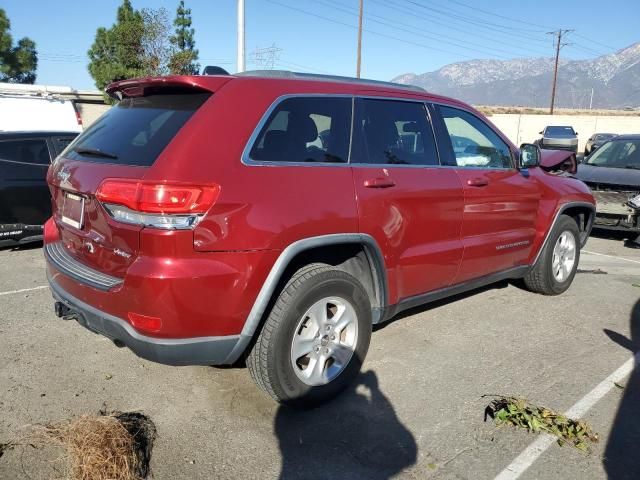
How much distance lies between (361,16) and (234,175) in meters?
33.8

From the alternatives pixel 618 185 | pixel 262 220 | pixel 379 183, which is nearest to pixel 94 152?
pixel 262 220

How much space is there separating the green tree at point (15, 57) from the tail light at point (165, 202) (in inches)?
1503

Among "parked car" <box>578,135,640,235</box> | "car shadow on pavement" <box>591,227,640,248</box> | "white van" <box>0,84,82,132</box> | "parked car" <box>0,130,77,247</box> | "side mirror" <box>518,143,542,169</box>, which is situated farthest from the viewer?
"white van" <box>0,84,82,132</box>

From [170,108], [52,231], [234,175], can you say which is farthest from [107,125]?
[234,175]

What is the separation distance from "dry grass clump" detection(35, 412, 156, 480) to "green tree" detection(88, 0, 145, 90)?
24552mm

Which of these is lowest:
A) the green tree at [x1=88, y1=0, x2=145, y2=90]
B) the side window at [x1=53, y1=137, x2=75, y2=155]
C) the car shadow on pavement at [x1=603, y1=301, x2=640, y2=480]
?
the car shadow on pavement at [x1=603, y1=301, x2=640, y2=480]

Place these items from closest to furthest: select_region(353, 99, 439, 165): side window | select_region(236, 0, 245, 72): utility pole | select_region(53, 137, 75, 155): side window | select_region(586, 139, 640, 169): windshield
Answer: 1. select_region(353, 99, 439, 165): side window
2. select_region(53, 137, 75, 155): side window
3. select_region(586, 139, 640, 169): windshield
4. select_region(236, 0, 245, 72): utility pole

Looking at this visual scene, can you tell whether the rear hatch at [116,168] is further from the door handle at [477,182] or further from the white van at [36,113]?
the white van at [36,113]

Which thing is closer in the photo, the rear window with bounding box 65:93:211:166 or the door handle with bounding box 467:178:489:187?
the rear window with bounding box 65:93:211:166

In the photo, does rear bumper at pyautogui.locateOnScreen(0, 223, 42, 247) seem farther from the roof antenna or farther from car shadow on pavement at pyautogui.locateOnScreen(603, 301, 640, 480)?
car shadow on pavement at pyautogui.locateOnScreen(603, 301, 640, 480)

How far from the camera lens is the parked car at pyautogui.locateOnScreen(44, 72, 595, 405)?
103 inches

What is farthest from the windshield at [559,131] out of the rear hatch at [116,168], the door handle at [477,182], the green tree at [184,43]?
the rear hatch at [116,168]

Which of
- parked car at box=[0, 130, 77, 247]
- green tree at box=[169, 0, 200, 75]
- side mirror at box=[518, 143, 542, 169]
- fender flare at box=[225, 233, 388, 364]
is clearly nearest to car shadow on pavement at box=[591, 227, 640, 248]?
side mirror at box=[518, 143, 542, 169]

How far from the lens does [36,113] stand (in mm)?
11453
